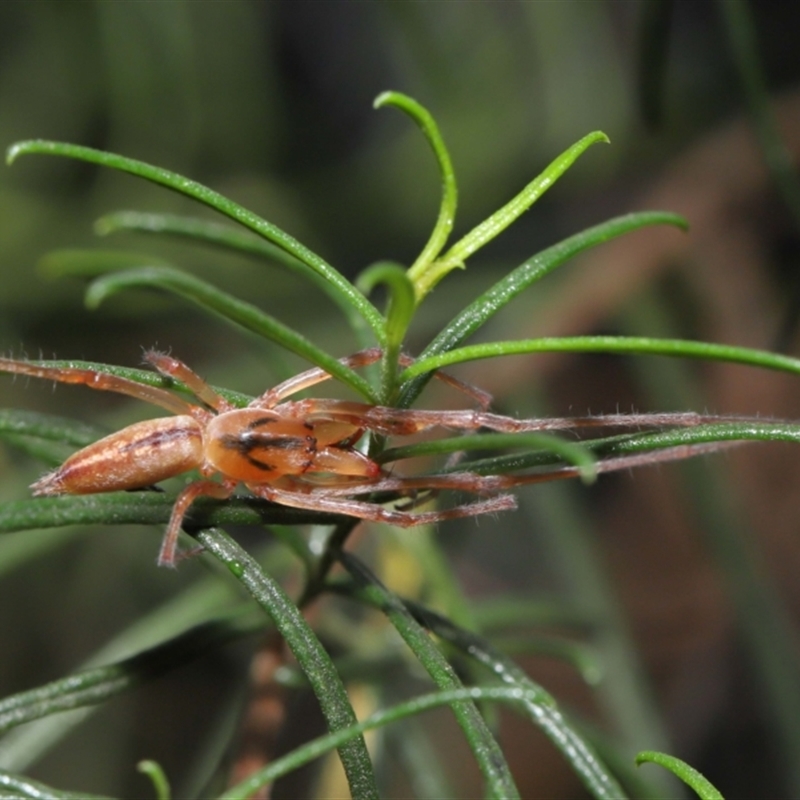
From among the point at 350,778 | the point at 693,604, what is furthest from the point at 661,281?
the point at 350,778

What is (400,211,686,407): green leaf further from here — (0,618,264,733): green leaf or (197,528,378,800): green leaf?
(0,618,264,733): green leaf

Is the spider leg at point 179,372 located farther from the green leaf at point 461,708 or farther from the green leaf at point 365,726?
the green leaf at point 365,726

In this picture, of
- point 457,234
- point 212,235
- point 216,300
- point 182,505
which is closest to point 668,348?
point 216,300

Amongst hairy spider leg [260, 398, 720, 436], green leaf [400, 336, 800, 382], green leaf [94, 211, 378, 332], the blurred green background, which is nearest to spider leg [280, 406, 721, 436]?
hairy spider leg [260, 398, 720, 436]

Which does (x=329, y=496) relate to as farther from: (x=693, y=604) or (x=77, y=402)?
(x=693, y=604)

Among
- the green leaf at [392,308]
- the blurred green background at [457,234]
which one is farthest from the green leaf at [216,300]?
the blurred green background at [457,234]

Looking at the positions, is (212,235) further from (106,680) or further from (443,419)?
(106,680)
